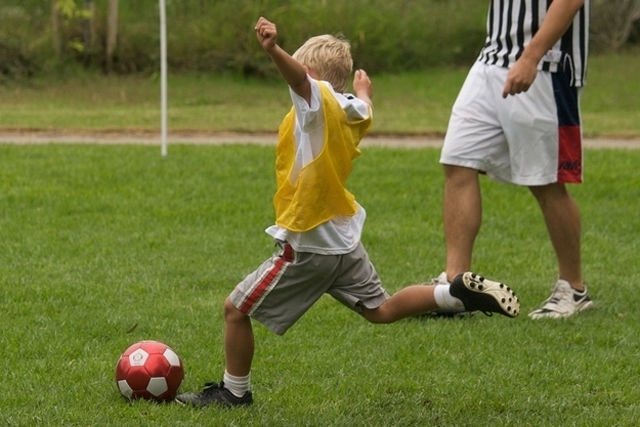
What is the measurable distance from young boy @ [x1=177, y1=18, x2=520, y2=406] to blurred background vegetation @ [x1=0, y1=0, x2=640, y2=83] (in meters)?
16.5

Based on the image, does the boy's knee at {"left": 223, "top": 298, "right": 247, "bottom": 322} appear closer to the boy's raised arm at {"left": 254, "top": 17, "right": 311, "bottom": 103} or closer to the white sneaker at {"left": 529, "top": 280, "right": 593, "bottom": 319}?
the boy's raised arm at {"left": 254, "top": 17, "right": 311, "bottom": 103}

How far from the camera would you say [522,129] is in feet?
21.1

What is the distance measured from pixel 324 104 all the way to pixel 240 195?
5.68m

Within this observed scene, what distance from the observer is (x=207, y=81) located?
21391 mm

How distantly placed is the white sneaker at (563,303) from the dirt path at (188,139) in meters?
6.65

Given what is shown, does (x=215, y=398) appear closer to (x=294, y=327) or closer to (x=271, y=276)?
(x=271, y=276)

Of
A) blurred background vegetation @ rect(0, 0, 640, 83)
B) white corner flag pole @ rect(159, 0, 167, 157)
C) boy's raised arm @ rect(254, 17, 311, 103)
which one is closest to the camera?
boy's raised arm @ rect(254, 17, 311, 103)

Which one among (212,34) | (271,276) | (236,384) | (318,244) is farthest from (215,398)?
(212,34)

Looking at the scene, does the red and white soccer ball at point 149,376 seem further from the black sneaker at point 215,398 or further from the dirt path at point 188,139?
the dirt path at point 188,139

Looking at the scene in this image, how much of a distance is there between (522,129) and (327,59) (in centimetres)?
206

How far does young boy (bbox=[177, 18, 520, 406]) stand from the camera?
4574 millimetres

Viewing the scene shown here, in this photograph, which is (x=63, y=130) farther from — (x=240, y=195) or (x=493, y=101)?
(x=493, y=101)

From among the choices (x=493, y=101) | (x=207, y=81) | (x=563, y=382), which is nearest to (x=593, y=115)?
(x=207, y=81)

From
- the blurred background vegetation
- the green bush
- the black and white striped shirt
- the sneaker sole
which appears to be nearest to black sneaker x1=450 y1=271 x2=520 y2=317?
the sneaker sole
